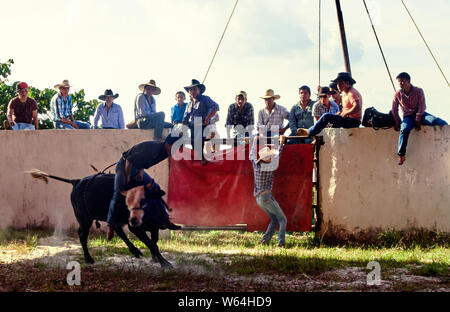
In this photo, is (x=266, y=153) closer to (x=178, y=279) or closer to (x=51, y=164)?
(x=178, y=279)

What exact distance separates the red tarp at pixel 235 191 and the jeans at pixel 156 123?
1.96ft

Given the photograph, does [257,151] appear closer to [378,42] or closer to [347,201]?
[347,201]

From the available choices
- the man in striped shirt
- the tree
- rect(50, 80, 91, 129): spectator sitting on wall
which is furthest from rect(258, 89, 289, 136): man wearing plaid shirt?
the tree

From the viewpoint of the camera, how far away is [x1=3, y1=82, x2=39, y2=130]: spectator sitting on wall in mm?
11359

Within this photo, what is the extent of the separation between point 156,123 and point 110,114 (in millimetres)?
1241

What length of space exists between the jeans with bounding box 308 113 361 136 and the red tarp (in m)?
0.38

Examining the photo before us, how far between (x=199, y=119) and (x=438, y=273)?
4.65 metres

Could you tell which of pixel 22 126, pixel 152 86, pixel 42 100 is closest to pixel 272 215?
pixel 152 86

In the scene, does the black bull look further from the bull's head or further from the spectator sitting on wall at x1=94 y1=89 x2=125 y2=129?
the spectator sitting on wall at x1=94 y1=89 x2=125 y2=129

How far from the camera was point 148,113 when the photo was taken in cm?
1023

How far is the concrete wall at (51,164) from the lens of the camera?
10.5 meters

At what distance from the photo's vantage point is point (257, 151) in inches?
389

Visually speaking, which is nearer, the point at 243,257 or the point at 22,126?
the point at 243,257
